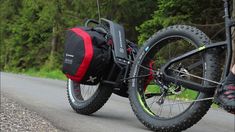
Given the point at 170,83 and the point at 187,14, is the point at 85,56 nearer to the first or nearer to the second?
the point at 170,83

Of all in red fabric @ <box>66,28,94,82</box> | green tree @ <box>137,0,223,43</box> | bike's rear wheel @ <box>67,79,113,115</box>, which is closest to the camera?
red fabric @ <box>66,28,94,82</box>

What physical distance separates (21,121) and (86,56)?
39.2 inches

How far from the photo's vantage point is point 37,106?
655 cm

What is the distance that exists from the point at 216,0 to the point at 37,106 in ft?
36.9

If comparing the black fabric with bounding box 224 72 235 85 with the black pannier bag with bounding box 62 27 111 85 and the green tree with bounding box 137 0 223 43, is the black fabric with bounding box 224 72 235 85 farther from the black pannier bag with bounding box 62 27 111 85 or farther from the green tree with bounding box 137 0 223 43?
the green tree with bounding box 137 0 223 43

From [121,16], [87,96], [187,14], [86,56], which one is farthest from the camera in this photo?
[121,16]

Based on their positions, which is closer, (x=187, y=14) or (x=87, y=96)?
(x=87, y=96)

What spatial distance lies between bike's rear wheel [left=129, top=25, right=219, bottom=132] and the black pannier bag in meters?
0.49

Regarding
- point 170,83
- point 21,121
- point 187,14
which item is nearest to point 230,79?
point 170,83

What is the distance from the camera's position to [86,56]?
5484mm

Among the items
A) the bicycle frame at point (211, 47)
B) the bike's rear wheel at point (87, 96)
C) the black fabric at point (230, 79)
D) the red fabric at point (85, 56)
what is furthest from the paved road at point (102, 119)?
the black fabric at point (230, 79)

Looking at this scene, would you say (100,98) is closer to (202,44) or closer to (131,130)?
(131,130)

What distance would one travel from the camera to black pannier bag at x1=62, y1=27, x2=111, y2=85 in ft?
18.0

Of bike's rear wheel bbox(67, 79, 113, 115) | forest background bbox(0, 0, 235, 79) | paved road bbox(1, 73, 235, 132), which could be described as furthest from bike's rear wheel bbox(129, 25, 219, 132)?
forest background bbox(0, 0, 235, 79)
